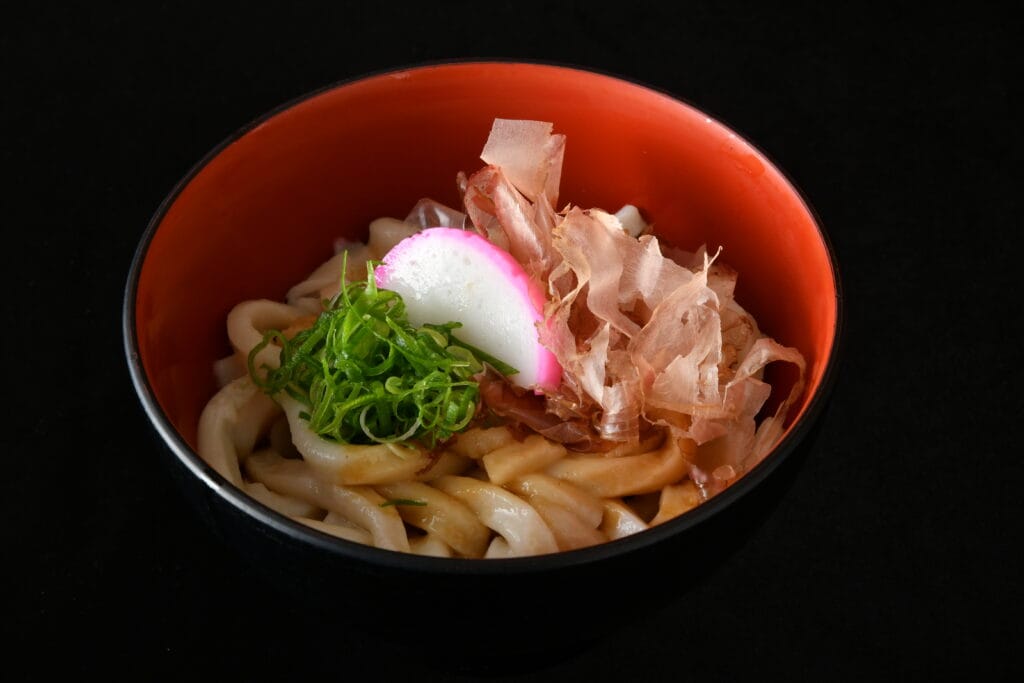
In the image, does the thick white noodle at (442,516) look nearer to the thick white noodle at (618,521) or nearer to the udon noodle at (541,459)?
the udon noodle at (541,459)

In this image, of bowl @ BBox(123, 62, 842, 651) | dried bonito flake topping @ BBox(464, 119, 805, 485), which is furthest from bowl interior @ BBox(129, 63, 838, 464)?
dried bonito flake topping @ BBox(464, 119, 805, 485)

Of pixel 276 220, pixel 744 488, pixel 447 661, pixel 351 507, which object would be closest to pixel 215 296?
pixel 276 220

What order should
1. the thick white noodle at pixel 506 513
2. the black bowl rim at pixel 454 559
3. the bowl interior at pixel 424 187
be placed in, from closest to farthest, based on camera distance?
the black bowl rim at pixel 454 559 → the thick white noodle at pixel 506 513 → the bowl interior at pixel 424 187

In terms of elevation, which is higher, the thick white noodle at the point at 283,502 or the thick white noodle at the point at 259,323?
the thick white noodle at the point at 259,323

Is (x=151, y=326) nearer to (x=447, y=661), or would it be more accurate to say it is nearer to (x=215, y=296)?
(x=215, y=296)

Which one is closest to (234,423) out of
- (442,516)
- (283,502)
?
(283,502)

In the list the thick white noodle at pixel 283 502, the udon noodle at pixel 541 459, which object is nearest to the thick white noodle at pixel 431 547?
the udon noodle at pixel 541 459

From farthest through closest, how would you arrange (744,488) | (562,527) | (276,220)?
(276,220) → (562,527) → (744,488)
